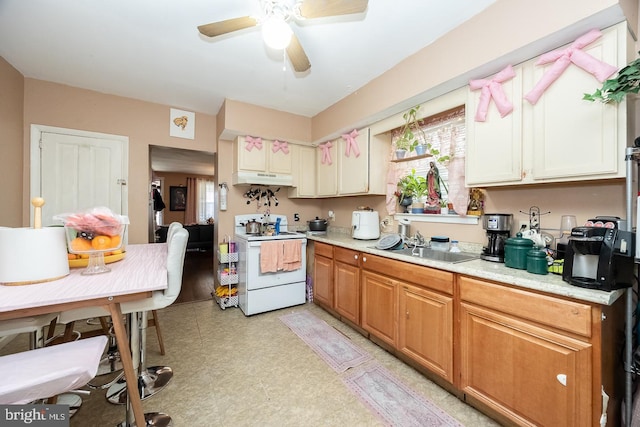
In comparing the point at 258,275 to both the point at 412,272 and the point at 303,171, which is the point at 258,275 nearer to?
the point at 303,171

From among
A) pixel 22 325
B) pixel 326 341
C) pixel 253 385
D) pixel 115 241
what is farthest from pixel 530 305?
pixel 22 325

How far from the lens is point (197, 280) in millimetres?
4355

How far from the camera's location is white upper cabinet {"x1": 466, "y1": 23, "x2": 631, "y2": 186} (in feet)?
4.17

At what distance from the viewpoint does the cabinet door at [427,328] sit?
1664 millimetres

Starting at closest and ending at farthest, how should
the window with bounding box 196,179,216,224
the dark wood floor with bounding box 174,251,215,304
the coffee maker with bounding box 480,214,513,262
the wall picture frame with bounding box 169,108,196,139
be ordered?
the coffee maker with bounding box 480,214,513,262 → the wall picture frame with bounding box 169,108,196,139 → the dark wood floor with bounding box 174,251,215,304 → the window with bounding box 196,179,216,224

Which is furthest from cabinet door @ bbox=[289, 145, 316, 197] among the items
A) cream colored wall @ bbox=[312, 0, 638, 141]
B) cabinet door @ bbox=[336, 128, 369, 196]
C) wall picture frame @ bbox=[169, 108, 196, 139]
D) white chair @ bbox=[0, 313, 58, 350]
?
white chair @ bbox=[0, 313, 58, 350]

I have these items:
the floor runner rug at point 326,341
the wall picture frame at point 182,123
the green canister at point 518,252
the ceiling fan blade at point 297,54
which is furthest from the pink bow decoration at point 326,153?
the green canister at point 518,252

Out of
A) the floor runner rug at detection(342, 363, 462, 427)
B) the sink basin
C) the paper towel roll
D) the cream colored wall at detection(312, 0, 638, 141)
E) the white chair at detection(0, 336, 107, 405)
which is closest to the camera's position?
the white chair at detection(0, 336, 107, 405)

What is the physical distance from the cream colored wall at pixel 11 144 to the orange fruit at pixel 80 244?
1.81m

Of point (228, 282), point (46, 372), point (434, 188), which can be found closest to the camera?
point (46, 372)

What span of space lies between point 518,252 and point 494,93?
3.55 ft

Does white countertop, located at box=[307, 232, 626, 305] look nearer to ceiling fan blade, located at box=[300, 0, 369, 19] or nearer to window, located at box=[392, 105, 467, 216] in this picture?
window, located at box=[392, 105, 467, 216]

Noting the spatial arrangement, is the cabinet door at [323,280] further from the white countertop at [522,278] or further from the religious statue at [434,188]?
the religious statue at [434,188]

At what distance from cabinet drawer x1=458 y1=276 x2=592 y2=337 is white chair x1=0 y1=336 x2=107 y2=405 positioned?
1.88 meters
